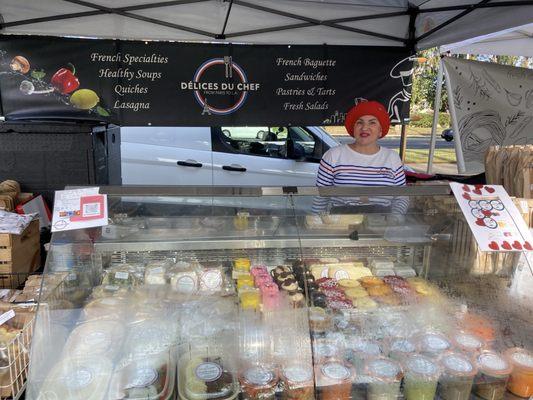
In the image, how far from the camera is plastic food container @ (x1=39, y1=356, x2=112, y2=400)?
1.43 meters

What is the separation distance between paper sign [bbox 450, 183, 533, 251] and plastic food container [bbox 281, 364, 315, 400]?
0.86 meters

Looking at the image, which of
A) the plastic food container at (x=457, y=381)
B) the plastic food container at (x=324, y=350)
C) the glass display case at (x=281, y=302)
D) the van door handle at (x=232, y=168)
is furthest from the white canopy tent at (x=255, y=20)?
the plastic food container at (x=324, y=350)

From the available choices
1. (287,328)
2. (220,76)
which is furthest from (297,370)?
(220,76)

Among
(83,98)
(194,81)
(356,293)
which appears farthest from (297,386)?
(83,98)

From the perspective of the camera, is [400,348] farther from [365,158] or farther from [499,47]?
[499,47]

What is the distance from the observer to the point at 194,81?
4.21 meters

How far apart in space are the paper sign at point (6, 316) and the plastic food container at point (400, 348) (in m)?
1.59

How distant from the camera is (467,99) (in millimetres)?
4547

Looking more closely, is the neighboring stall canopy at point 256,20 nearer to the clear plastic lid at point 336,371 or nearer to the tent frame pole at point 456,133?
the tent frame pole at point 456,133

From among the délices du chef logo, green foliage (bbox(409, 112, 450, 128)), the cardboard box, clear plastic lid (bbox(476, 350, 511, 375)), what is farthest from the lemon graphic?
green foliage (bbox(409, 112, 450, 128))

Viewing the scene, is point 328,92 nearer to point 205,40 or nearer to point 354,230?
point 205,40

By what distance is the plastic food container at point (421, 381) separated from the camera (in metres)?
1.55

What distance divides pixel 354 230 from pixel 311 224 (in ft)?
0.72

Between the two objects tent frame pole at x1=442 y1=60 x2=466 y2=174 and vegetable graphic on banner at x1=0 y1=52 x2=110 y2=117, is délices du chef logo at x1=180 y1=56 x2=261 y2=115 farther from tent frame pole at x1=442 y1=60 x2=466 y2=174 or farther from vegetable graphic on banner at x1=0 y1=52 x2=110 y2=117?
tent frame pole at x1=442 y1=60 x2=466 y2=174
